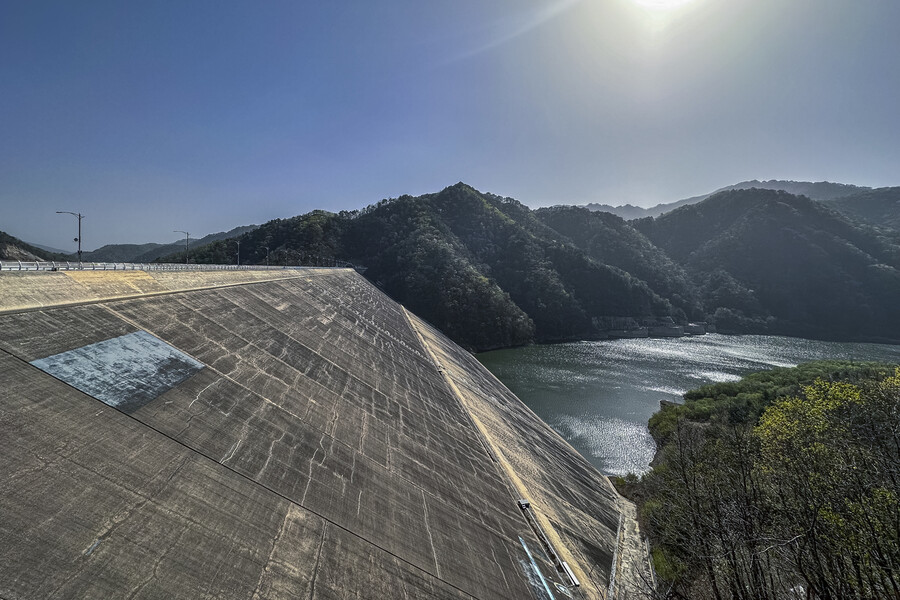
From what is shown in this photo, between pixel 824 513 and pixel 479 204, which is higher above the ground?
pixel 479 204

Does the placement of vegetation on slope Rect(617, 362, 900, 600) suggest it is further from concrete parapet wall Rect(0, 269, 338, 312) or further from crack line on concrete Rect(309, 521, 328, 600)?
concrete parapet wall Rect(0, 269, 338, 312)

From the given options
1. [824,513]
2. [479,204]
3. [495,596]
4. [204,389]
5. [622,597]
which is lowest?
[622,597]

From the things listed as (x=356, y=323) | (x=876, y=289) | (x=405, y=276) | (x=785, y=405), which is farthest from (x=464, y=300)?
(x=876, y=289)

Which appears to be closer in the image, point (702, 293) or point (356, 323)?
point (356, 323)

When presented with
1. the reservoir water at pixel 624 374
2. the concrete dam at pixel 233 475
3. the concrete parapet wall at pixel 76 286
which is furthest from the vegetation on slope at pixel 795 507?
the concrete parapet wall at pixel 76 286

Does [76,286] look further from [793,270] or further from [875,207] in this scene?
[875,207]

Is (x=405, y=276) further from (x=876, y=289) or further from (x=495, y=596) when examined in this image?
(x=876, y=289)

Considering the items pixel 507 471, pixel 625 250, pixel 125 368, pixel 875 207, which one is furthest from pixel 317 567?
pixel 875 207

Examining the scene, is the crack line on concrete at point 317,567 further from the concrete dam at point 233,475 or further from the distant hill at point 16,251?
the distant hill at point 16,251
